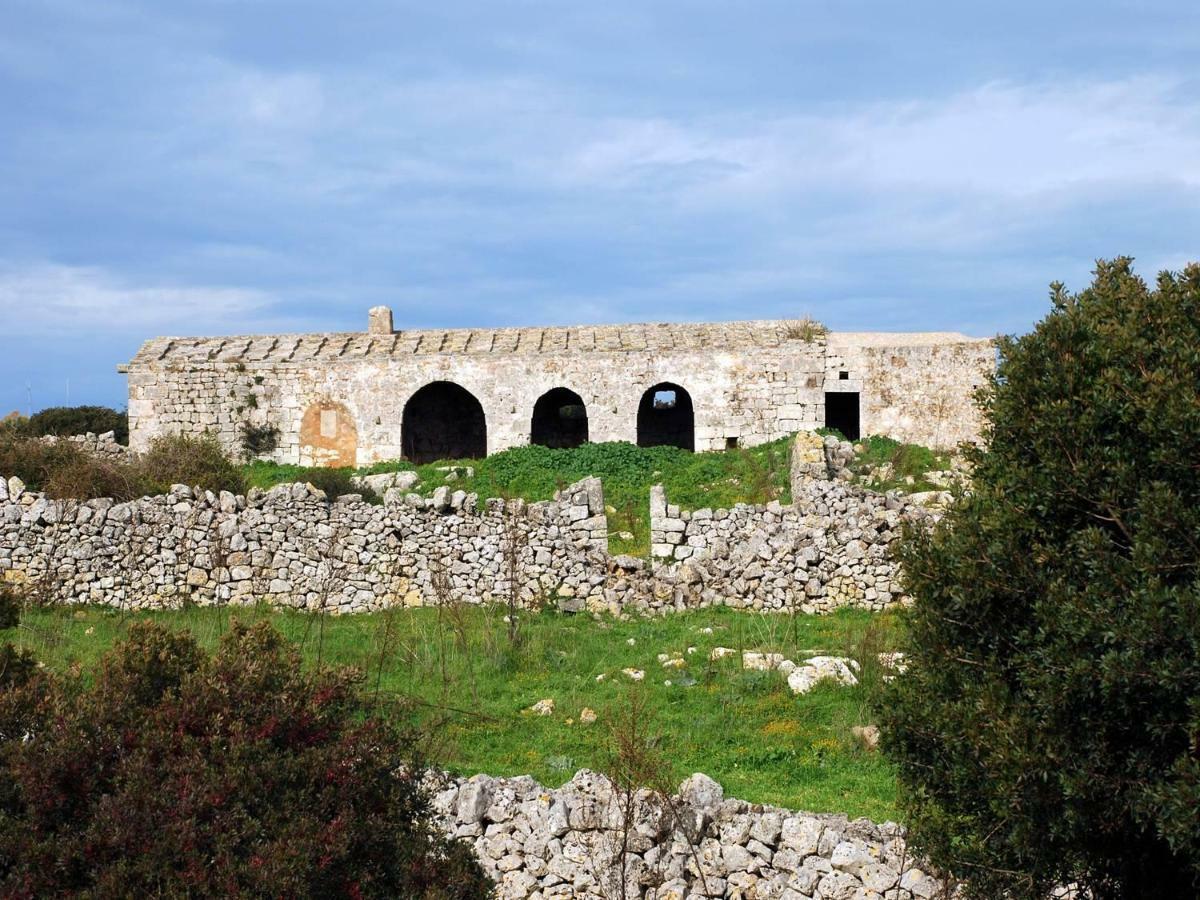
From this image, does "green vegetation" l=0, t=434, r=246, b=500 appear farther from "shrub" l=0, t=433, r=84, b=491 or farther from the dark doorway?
the dark doorway

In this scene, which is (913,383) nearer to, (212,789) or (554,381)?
(554,381)

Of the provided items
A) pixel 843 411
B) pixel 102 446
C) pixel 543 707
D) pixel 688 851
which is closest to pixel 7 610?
pixel 543 707

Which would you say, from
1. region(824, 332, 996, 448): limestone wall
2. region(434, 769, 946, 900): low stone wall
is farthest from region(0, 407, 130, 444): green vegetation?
region(434, 769, 946, 900): low stone wall

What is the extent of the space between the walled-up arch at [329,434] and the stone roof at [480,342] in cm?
129

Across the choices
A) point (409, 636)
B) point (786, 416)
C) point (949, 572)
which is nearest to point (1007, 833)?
point (949, 572)

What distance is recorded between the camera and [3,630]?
1515 centimetres

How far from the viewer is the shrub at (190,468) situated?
868 inches

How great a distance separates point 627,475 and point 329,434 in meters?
8.97

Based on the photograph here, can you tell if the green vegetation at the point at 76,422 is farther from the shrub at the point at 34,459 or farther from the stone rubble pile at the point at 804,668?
the stone rubble pile at the point at 804,668

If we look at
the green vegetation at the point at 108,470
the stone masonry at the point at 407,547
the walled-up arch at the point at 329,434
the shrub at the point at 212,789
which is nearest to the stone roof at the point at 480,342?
the walled-up arch at the point at 329,434

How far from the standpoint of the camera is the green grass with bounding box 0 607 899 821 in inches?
398

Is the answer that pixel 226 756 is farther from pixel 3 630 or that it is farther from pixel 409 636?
pixel 3 630

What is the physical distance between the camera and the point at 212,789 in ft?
20.3

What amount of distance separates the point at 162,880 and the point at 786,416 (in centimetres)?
2360
